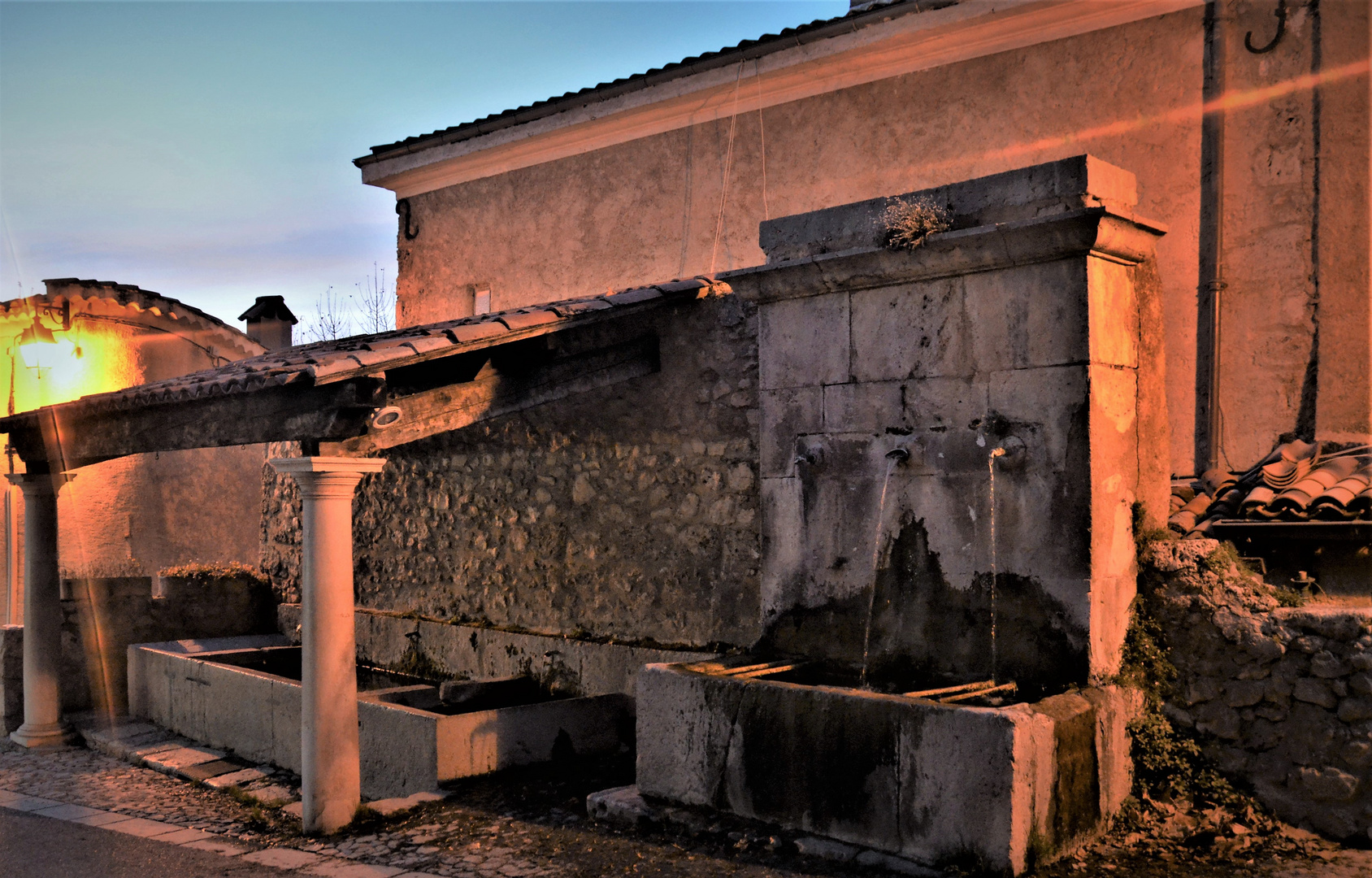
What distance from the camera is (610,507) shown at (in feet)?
23.2

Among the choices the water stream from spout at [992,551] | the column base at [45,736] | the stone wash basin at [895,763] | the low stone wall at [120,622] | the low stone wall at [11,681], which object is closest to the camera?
the stone wash basin at [895,763]

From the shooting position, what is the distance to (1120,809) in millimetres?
4285

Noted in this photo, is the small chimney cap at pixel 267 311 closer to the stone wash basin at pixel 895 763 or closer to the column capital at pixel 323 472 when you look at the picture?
the column capital at pixel 323 472

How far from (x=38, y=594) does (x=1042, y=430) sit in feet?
24.5

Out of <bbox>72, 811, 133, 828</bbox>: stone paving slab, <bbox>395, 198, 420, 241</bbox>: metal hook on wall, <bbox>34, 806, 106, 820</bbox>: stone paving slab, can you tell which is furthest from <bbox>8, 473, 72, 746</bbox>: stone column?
<bbox>395, 198, 420, 241</bbox>: metal hook on wall

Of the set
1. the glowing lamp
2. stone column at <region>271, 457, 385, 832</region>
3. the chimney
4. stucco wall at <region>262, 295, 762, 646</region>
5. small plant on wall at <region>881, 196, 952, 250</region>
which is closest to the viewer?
small plant on wall at <region>881, 196, 952, 250</region>

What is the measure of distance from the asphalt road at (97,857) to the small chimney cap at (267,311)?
38.6ft

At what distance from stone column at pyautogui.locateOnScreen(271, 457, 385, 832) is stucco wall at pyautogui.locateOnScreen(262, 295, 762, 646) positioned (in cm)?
185

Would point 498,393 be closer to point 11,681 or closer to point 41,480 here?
point 41,480

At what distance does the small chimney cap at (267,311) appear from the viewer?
55.1 feet

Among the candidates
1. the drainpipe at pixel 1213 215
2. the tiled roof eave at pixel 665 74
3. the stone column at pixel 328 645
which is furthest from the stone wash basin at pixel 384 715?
the tiled roof eave at pixel 665 74

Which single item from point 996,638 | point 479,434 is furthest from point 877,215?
point 479,434

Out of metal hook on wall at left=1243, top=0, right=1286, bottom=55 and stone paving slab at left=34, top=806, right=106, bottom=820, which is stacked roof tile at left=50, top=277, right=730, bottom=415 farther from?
metal hook on wall at left=1243, top=0, right=1286, bottom=55

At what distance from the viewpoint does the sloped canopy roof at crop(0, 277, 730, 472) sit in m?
5.54
